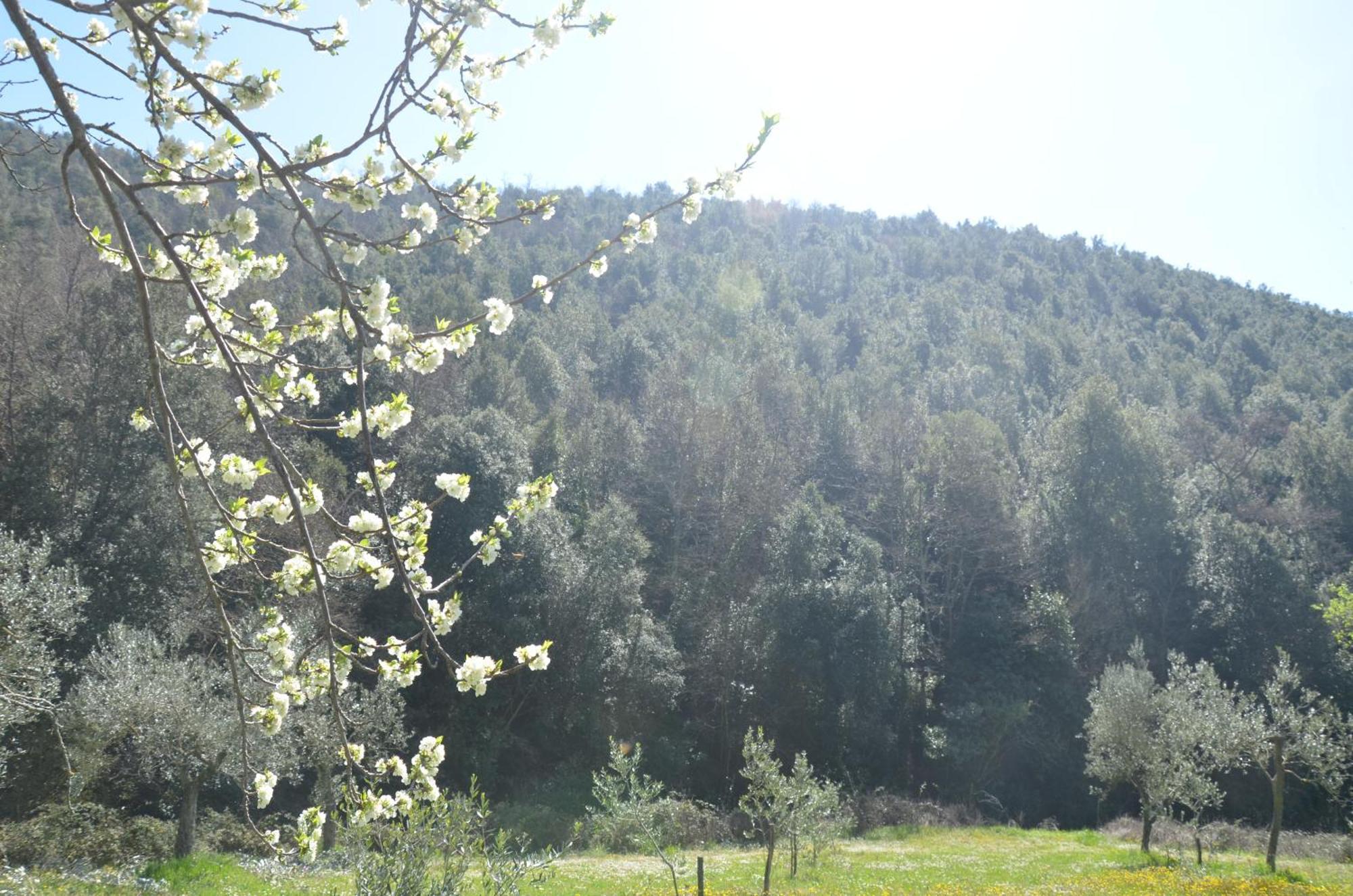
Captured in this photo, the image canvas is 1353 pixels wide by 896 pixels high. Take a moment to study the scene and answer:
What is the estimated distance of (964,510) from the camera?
3812 cm

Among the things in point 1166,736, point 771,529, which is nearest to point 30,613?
point 771,529

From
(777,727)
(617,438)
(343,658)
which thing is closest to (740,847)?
(777,727)

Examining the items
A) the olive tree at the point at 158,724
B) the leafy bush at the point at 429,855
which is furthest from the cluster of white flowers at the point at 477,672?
the olive tree at the point at 158,724

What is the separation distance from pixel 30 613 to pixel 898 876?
1716 centimetres

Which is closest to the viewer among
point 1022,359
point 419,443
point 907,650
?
point 419,443

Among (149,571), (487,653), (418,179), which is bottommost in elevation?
(487,653)

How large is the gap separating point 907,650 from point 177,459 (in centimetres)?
3422

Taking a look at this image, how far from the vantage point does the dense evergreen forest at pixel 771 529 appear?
24.3m

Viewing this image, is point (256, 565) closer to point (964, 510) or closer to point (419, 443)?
point (419, 443)

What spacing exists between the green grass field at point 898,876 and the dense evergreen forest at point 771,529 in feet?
17.3

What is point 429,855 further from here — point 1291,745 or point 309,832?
point 1291,745

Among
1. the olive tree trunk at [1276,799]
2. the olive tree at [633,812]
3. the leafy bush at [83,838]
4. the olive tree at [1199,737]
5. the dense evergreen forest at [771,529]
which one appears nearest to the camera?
the olive tree at [633,812]

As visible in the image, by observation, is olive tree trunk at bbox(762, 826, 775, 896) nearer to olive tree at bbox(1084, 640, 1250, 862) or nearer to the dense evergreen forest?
olive tree at bbox(1084, 640, 1250, 862)

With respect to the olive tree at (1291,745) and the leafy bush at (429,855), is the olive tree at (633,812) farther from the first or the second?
the olive tree at (1291,745)
